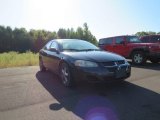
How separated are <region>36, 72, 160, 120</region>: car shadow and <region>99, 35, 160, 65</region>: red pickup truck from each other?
19.0 ft

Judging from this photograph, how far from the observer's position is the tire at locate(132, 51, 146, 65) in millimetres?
12594

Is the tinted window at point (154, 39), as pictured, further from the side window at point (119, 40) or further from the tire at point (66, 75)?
the tire at point (66, 75)

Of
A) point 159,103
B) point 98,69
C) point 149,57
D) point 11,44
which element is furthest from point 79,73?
point 11,44

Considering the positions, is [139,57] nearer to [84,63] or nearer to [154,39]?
[154,39]

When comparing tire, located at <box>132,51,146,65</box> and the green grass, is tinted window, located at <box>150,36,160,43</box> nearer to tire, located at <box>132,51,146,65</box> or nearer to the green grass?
tire, located at <box>132,51,146,65</box>

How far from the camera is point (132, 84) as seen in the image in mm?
7059

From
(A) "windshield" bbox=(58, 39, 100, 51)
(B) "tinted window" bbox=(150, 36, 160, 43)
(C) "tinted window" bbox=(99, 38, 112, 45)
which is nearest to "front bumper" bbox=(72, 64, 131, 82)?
(A) "windshield" bbox=(58, 39, 100, 51)

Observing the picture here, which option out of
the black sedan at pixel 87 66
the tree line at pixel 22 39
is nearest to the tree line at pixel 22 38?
the tree line at pixel 22 39

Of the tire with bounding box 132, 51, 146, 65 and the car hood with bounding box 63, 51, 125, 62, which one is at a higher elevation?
the car hood with bounding box 63, 51, 125, 62

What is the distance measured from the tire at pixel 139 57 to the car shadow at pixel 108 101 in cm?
581

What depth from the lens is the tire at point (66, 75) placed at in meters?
6.50

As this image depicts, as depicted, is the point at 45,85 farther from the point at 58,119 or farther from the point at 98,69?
the point at 58,119

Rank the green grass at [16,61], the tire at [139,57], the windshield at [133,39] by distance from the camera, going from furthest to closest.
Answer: the green grass at [16,61] < the windshield at [133,39] < the tire at [139,57]

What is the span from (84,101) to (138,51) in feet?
27.0
